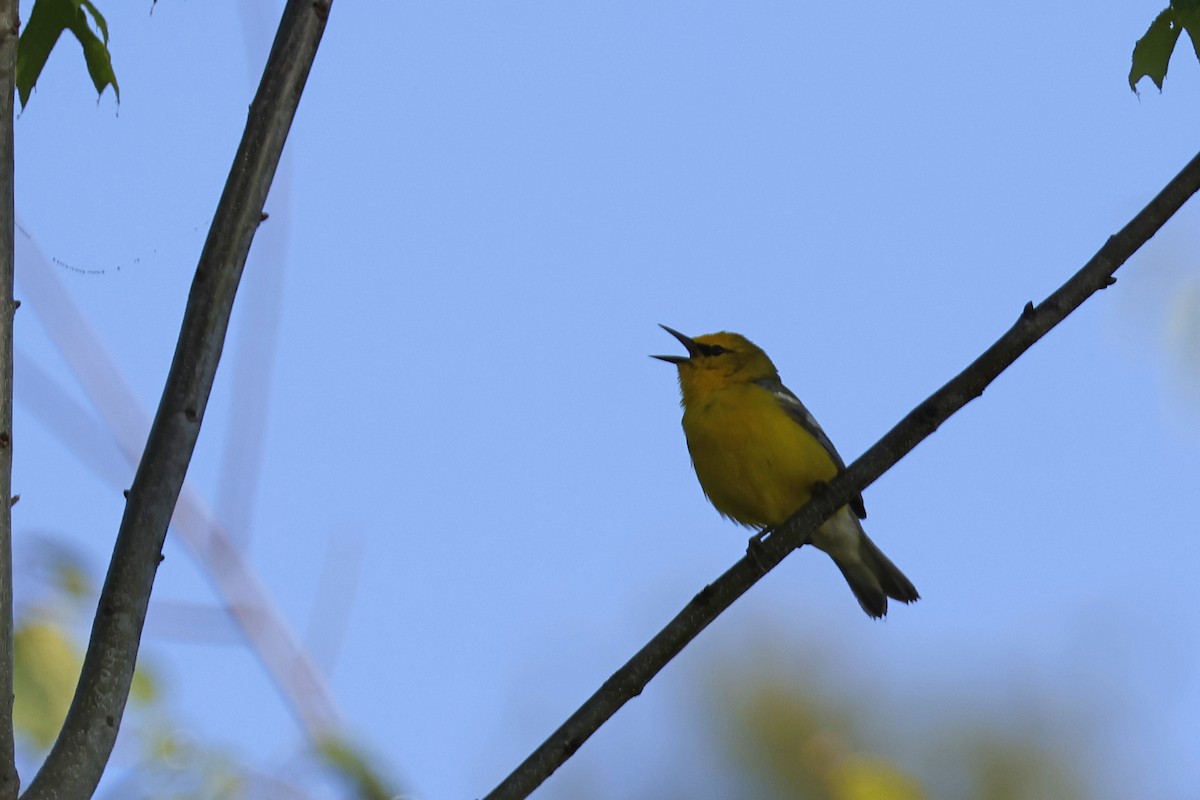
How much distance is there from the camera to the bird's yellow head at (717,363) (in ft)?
22.0

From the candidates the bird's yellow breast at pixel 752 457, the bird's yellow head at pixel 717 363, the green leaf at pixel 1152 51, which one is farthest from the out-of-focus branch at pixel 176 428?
the bird's yellow head at pixel 717 363

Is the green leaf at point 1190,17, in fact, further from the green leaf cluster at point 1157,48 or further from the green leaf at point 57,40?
the green leaf at point 57,40

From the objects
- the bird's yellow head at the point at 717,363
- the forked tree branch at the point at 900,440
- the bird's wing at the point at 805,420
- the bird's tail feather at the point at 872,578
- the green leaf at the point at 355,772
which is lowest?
the green leaf at the point at 355,772

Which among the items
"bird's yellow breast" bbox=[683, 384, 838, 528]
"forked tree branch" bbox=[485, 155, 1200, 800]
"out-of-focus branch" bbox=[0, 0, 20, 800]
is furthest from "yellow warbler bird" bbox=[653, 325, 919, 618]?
"out-of-focus branch" bbox=[0, 0, 20, 800]

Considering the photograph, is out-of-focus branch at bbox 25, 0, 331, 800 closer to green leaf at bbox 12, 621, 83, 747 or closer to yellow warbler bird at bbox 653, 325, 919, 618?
green leaf at bbox 12, 621, 83, 747

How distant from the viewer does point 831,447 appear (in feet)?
21.7

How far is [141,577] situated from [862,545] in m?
4.42

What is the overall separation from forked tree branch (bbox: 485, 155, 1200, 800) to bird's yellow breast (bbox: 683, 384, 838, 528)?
229 centimetres

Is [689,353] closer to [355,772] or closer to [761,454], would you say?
[761,454]

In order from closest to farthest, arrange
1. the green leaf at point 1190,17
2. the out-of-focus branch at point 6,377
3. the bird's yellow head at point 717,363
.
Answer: the out-of-focus branch at point 6,377, the green leaf at point 1190,17, the bird's yellow head at point 717,363

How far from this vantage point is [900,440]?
11.3ft

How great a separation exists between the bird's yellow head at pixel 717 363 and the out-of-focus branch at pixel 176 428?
136 inches

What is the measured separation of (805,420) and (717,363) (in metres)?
0.62

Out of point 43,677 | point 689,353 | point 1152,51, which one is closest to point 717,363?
point 689,353
